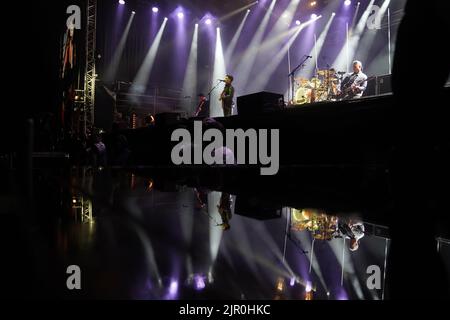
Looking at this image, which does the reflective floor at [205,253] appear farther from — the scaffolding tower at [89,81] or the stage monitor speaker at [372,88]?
the stage monitor speaker at [372,88]

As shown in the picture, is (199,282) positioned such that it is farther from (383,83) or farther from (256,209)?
(383,83)

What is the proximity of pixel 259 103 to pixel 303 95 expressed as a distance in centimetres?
459

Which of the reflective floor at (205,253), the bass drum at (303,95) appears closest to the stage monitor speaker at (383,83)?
the bass drum at (303,95)

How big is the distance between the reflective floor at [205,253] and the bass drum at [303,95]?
732 cm

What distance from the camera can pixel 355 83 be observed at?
662cm

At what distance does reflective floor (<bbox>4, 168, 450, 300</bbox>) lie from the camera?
1.57ft

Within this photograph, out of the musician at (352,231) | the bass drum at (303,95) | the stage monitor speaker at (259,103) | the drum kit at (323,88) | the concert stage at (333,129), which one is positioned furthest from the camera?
the bass drum at (303,95)

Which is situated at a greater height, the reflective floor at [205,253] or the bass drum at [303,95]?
the bass drum at [303,95]

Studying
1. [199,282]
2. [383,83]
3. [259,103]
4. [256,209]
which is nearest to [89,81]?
[259,103]

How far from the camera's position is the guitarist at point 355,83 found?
21.5ft

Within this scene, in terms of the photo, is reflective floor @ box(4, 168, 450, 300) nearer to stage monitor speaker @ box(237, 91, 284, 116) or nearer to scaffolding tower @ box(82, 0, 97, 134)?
stage monitor speaker @ box(237, 91, 284, 116)

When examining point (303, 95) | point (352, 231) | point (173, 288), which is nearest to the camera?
point (173, 288)
